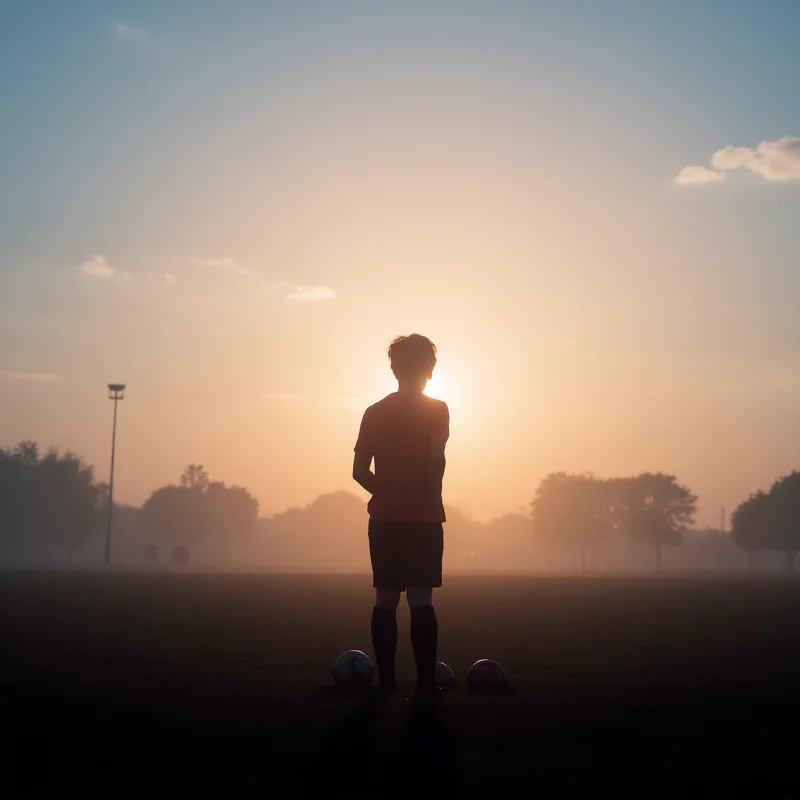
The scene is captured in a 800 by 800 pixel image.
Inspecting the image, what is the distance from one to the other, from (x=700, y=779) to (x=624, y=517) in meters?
116

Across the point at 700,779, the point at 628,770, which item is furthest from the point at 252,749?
the point at 700,779

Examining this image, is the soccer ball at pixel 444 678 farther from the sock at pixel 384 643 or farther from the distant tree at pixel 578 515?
the distant tree at pixel 578 515

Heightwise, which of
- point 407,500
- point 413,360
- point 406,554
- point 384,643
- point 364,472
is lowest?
point 384,643

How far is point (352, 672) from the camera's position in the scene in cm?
676

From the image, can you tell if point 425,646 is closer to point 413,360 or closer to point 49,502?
point 413,360

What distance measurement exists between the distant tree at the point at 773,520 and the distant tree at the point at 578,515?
725 inches

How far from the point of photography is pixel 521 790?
3.57 meters

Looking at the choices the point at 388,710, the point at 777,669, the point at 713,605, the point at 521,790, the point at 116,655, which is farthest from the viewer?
the point at 713,605

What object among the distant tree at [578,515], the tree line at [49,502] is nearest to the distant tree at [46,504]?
the tree line at [49,502]

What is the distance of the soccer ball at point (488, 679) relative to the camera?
6680 mm

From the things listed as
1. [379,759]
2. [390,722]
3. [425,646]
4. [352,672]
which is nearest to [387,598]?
[425,646]

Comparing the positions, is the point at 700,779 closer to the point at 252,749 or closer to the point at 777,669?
the point at 252,749

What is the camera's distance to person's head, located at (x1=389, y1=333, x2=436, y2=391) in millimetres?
7184

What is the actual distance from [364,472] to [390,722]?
220 cm
